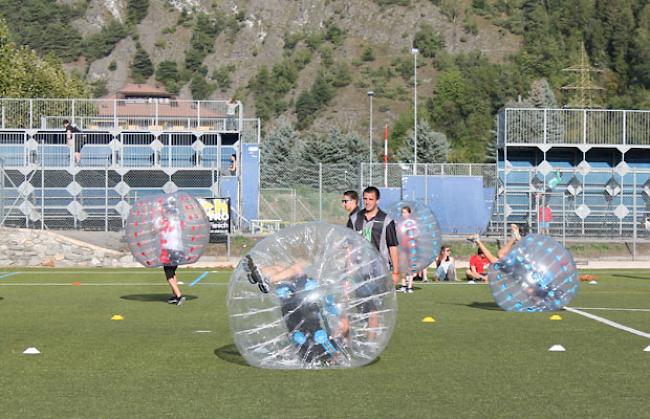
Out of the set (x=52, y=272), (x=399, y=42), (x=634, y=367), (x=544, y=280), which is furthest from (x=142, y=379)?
(x=399, y=42)

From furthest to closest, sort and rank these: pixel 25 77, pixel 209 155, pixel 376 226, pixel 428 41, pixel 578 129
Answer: pixel 428 41 → pixel 25 77 → pixel 578 129 → pixel 209 155 → pixel 376 226

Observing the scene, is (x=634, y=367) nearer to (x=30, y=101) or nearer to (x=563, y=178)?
(x=563, y=178)

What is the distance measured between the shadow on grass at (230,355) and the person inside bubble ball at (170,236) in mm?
6257

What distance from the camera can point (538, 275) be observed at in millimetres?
17344

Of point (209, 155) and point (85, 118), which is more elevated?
point (85, 118)

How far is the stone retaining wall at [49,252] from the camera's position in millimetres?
33344

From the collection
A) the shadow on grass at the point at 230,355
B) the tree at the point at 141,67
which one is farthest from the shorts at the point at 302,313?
the tree at the point at 141,67

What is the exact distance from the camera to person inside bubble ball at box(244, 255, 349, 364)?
1052cm

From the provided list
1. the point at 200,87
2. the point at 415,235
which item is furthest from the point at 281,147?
the point at 200,87

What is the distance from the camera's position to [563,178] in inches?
1767

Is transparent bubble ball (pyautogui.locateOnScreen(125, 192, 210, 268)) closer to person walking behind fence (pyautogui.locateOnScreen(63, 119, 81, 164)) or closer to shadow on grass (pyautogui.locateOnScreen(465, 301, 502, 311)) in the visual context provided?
Answer: shadow on grass (pyautogui.locateOnScreen(465, 301, 502, 311))

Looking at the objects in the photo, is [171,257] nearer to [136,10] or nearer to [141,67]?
[141,67]

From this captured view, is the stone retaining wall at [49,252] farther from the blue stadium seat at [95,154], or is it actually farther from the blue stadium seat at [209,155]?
the blue stadium seat at [209,155]

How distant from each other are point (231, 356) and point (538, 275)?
6.81 m
